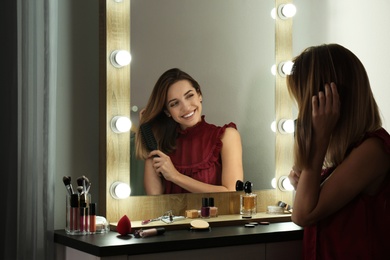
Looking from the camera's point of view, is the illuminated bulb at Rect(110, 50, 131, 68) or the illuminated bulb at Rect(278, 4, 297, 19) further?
the illuminated bulb at Rect(278, 4, 297, 19)

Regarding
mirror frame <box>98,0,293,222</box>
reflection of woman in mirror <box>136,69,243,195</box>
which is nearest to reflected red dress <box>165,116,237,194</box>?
reflection of woman in mirror <box>136,69,243,195</box>

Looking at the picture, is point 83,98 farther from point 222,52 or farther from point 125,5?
point 222,52

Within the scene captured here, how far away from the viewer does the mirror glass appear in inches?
85.7

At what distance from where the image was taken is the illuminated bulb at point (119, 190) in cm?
211

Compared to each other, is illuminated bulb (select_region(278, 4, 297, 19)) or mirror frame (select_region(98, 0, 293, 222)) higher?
illuminated bulb (select_region(278, 4, 297, 19))

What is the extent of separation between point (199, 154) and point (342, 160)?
2.07ft

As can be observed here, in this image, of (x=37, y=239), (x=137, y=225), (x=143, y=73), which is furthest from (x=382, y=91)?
(x=37, y=239)

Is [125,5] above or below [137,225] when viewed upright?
above

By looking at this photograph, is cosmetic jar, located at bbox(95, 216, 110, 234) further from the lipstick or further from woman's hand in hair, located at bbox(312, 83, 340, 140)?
woman's hand in hair, located at bbox(312, 83, 340, 140)

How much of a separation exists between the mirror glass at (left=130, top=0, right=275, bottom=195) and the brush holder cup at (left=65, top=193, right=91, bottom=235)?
0.76ft

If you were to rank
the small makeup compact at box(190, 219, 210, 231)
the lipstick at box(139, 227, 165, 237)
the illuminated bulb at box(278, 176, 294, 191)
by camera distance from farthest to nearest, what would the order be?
the illuminated bulb at box(278, 176, 294, 191) < the small makeup compact at box(190, 219, 210, 231) < the lipstick at box(139, 227, 165, 237)

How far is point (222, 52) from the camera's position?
239cm

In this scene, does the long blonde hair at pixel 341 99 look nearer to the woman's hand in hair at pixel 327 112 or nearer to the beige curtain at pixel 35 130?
the woman's hand in hair at pixel 327 112
